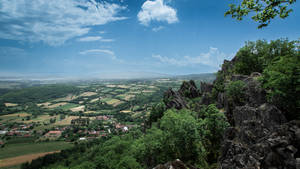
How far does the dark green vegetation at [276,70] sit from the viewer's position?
13.6m

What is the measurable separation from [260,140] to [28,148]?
12668cm

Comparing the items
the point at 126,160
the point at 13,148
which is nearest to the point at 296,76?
the point at 126,160

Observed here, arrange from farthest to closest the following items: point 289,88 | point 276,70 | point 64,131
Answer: point 64,131
point 276,70
point 289,88

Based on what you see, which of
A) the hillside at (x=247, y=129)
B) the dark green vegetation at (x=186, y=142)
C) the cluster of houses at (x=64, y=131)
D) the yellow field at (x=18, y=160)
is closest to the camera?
the hillside at (x=247, y=129)

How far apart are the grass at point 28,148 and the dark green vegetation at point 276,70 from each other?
110m

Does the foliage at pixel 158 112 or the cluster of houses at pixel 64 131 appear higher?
the foliage at pixel 158 112

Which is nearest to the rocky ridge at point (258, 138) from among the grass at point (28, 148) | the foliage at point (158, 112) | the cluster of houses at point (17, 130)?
the foliage at point (158, 112)

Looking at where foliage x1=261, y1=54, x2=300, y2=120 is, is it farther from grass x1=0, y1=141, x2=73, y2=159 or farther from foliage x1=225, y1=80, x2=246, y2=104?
grass x1=0, y1=141, x2=73, y2=159

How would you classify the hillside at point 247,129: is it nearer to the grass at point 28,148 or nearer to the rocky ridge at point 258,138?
the rocky ridge at point 258,138

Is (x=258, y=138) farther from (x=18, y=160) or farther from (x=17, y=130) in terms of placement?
(x=17, y=130)

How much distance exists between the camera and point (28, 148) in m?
86.8

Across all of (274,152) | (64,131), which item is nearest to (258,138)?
(274,152)

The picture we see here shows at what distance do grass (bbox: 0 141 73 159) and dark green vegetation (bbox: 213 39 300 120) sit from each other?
4313 inches

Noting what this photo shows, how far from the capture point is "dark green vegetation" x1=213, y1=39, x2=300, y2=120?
44.8 ft
